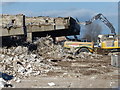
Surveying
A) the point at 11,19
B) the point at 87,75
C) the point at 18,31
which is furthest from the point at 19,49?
the point at 87,75

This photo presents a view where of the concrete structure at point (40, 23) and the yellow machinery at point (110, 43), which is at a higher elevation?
the concrete structure at point (40, 23)

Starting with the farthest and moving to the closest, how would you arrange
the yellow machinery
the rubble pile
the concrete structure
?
1. the yellow machinery
2. the concrete structure
3. the rubble pile

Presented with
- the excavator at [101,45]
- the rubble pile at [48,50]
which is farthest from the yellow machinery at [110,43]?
the rubble pile at [48,50]

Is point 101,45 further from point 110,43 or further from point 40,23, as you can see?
point 40,23

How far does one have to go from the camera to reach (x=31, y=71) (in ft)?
42.9

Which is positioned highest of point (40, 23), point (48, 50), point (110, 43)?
point (40, 23)

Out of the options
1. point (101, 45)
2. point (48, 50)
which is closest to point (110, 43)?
point (101, 45)

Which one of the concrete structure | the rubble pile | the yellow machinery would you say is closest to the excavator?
the yellow machinery

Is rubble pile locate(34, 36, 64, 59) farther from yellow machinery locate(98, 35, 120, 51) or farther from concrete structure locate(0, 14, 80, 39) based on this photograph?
yellow machinery locate(98, 35, 120, 51)

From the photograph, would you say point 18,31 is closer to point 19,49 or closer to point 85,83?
point 19,49

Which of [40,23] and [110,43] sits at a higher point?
[40,23]

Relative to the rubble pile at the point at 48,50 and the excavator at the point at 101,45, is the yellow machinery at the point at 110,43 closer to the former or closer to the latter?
the excavator at the point at 101,45

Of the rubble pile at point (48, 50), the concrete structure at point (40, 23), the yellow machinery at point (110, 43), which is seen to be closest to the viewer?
the rubble pile at point (48, 50)

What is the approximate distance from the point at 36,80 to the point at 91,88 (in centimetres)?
254
